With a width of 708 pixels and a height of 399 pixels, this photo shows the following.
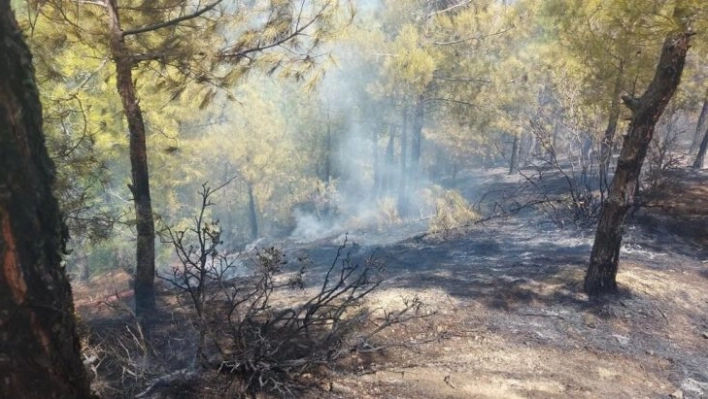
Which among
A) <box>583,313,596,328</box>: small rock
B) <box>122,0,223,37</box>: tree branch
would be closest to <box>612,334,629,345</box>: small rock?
<box>583,313,596,328</box>: small rock

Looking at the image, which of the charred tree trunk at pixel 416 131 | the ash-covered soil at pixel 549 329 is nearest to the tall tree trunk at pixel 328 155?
the charred tree trunk at pixel 416 131

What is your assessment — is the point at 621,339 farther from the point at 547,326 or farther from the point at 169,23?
the point at 169,23

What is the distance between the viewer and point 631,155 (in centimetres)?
535

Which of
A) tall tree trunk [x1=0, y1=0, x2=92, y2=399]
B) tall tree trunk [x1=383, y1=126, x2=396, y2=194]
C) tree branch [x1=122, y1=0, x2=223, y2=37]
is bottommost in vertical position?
tall tree trunk [x1=383, y1=126, x2=396, y2=194]

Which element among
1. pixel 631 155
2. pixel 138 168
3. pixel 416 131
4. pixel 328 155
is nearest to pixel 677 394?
pixel 631 155

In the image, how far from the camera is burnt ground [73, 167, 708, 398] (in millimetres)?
4074

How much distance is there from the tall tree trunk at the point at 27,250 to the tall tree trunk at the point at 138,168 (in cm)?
344

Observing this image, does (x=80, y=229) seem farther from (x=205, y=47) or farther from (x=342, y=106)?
(x=342, y=106)

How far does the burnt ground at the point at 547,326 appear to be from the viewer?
13.4 feet

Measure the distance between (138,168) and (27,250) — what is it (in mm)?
4096

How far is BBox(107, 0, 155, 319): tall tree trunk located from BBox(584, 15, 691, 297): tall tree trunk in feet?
18.7

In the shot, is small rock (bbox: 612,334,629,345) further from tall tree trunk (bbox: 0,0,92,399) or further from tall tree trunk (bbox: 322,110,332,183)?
tall tree trunk (bbox: 322,110,332,183)

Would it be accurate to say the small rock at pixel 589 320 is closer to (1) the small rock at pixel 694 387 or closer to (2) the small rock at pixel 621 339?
(2) the small rock at pixel 621 339

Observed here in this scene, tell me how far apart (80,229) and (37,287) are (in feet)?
13.0
